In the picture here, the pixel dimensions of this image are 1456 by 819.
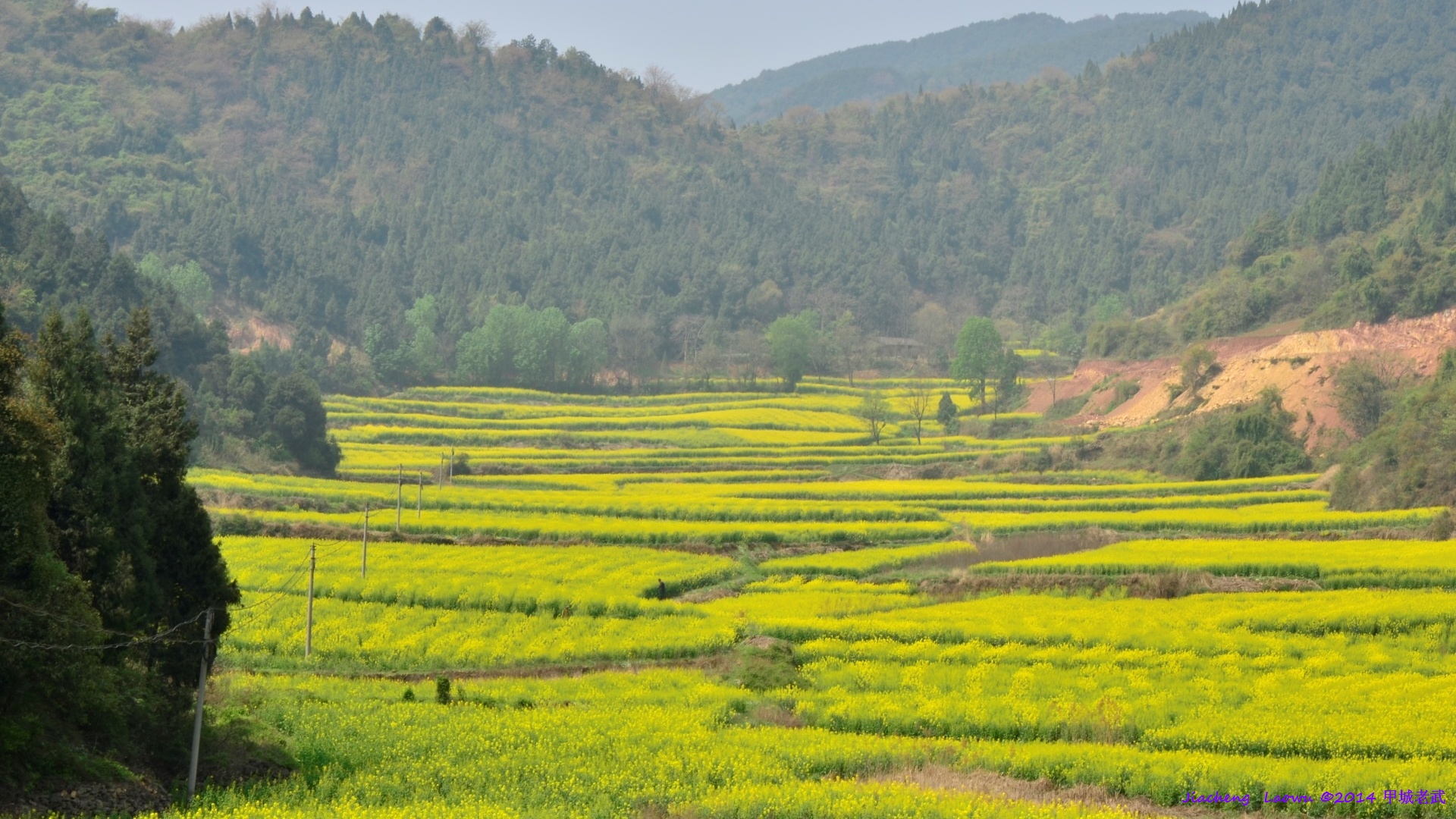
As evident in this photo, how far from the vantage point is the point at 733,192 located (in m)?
190

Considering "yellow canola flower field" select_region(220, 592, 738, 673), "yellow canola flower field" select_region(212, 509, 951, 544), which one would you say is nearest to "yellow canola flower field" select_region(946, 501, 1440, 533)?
"yellow canola flower field" select_region(212, 509, 951, 544)

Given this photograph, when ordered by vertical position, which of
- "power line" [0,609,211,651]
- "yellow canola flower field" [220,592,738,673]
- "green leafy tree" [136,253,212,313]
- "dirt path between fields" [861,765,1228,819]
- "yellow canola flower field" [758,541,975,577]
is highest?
"green leafy tree" [136,253,212,313]

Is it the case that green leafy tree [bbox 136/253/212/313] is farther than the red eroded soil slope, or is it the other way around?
green leafy tree [bbox 136/253/212/313]

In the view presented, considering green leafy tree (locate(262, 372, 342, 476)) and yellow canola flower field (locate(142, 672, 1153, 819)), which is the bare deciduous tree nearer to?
green leafy tree (locate(262, 372, 342, 476))

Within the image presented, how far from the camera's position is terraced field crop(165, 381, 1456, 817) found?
24484 mm

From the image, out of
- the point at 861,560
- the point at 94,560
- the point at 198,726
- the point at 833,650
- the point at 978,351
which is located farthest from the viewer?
the point at 978,351

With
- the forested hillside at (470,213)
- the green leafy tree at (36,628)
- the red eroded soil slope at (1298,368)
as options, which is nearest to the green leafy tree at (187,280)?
the forested hillside at (470,213)

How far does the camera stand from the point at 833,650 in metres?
36.0

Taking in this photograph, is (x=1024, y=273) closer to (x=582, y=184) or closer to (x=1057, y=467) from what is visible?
(x=582, y=184)

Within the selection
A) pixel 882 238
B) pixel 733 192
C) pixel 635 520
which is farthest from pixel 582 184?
pixel 635 520

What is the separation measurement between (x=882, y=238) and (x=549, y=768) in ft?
552

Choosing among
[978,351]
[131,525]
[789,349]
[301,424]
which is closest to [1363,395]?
[978,351]

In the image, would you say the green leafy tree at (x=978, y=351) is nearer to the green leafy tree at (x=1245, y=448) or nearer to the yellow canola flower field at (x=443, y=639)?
the green leafy tree at (x=1245, y=448)

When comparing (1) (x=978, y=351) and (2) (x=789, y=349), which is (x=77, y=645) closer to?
(1) (x=978, y=351)
